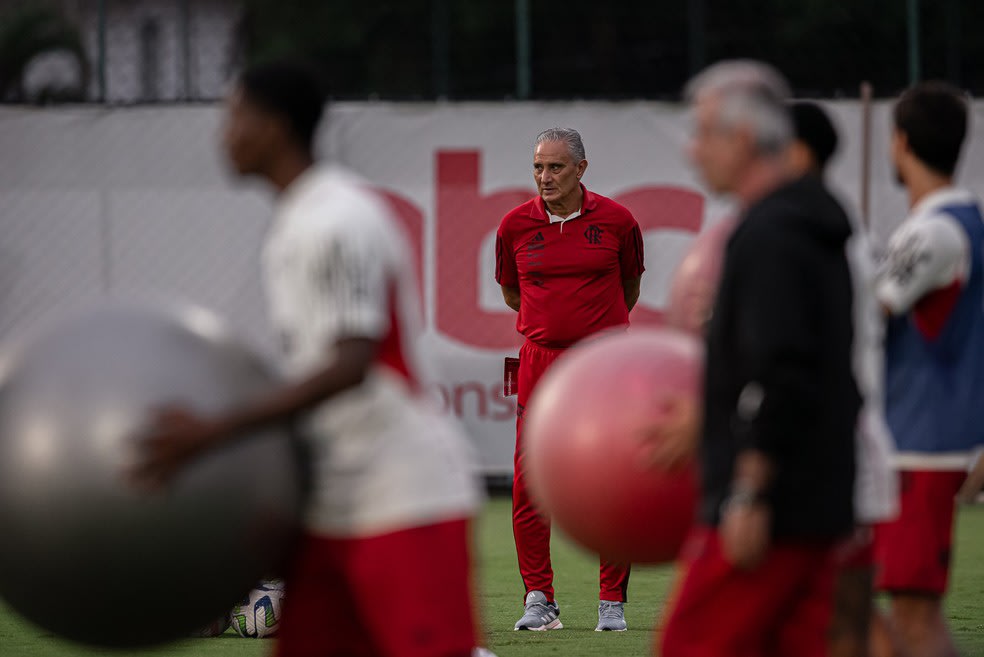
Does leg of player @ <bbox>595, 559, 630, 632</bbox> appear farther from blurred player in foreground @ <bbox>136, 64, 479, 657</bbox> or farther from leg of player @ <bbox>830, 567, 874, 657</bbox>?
blurred player in foreground @ <bbox>136, 64, 479, 657</bbox>

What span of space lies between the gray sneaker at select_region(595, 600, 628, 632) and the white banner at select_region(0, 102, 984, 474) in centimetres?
540

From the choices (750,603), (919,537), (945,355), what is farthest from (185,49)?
(750,603)

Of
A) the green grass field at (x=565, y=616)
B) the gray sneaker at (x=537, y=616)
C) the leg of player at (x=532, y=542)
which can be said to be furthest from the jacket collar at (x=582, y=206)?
the gray sneaker at (x=537, y=616)

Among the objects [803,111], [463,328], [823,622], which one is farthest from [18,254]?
[823,622]

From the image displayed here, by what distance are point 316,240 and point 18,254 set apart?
407 inches

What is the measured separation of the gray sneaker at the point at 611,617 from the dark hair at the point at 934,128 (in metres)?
3.15

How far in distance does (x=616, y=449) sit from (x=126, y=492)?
1303mm

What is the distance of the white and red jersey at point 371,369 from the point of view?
399 centimetres

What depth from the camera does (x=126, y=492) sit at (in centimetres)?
391

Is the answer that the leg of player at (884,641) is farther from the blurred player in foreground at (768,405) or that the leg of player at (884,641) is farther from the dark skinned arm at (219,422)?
the dark skinned arm at (219,422)

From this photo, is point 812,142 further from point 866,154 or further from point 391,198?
point 391,198

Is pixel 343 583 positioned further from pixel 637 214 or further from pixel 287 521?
pixel 637 214

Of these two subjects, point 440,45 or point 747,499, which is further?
point 440,45

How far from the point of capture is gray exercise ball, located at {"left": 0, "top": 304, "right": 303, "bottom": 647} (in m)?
3.93
